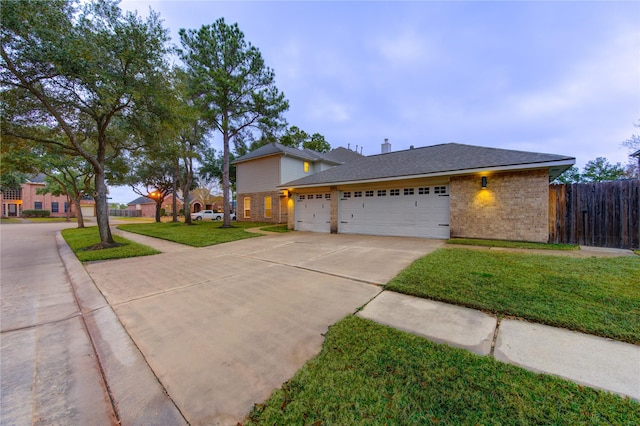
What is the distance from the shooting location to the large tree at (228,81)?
12836 millimetres

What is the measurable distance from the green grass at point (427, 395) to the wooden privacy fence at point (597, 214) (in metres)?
8.11

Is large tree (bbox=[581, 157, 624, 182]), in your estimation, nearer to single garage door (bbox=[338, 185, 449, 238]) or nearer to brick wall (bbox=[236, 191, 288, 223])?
single garage door (bbox=[338, 185, 449, 238])

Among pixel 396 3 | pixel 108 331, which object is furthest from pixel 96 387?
pixel 396 3

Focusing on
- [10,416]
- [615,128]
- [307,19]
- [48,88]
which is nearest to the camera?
[10,416]

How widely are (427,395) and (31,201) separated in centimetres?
5805

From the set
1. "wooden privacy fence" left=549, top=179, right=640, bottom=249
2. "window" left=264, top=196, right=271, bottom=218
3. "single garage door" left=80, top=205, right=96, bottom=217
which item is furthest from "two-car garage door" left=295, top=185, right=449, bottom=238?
"single garage door" left=80, top=205, right=96, bottom=217

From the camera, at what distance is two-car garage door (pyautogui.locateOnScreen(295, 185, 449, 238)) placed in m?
9.24

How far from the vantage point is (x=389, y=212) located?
10312 mm

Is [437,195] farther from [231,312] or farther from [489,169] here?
[231,312]

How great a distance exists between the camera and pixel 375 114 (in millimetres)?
29609

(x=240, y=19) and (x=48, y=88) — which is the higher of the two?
(x=240, y=19)

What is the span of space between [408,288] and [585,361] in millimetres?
1884

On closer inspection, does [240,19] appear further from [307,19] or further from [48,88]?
[48,88]

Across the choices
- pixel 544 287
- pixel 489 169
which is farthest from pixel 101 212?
pixel 489 169
